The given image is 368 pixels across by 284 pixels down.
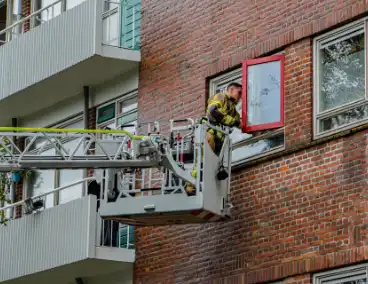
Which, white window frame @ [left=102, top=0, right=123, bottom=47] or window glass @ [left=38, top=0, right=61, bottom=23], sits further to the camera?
window glass @ [left=38, top=0, right=61, bottom=23]

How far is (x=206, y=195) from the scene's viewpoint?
2286cm

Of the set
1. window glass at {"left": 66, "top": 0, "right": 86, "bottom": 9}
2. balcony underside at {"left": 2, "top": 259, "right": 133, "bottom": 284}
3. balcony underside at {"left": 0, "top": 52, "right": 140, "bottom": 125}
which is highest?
window glass at {"left": 66, "top": 0, "right": 86, "bottom": 9}

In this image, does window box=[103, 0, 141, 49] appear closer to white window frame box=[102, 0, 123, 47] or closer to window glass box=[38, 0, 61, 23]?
white window frame box=[102, 0, 123, 47]

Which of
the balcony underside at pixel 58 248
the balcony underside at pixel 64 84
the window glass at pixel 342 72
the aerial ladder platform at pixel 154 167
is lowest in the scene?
the balcony underside at pixel 58 248

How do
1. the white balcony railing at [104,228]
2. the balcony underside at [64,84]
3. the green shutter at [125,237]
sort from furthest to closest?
the balcony underside at [64,84], the green shutter at [125,237], the white balcony railing at [104,228]

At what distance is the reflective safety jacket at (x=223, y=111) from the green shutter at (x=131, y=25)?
3.84 m

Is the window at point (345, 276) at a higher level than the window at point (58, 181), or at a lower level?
lower

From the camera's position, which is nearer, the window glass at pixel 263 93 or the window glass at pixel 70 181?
the window glass at pixel 263 93

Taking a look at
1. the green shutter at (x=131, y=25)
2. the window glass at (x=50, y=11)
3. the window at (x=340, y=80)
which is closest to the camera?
the window at (x=340, y=80)

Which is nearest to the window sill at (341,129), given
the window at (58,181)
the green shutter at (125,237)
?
the green shutter at (125,237)

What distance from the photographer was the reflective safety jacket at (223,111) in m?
23.3

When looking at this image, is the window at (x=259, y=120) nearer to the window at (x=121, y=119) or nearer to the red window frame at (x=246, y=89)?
the red window frame at (x=246, y=89)

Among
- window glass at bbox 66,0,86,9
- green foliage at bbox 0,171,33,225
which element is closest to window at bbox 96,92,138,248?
window glass at bbox 66,0,86,9

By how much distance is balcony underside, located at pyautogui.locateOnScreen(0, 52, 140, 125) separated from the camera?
2698cm
